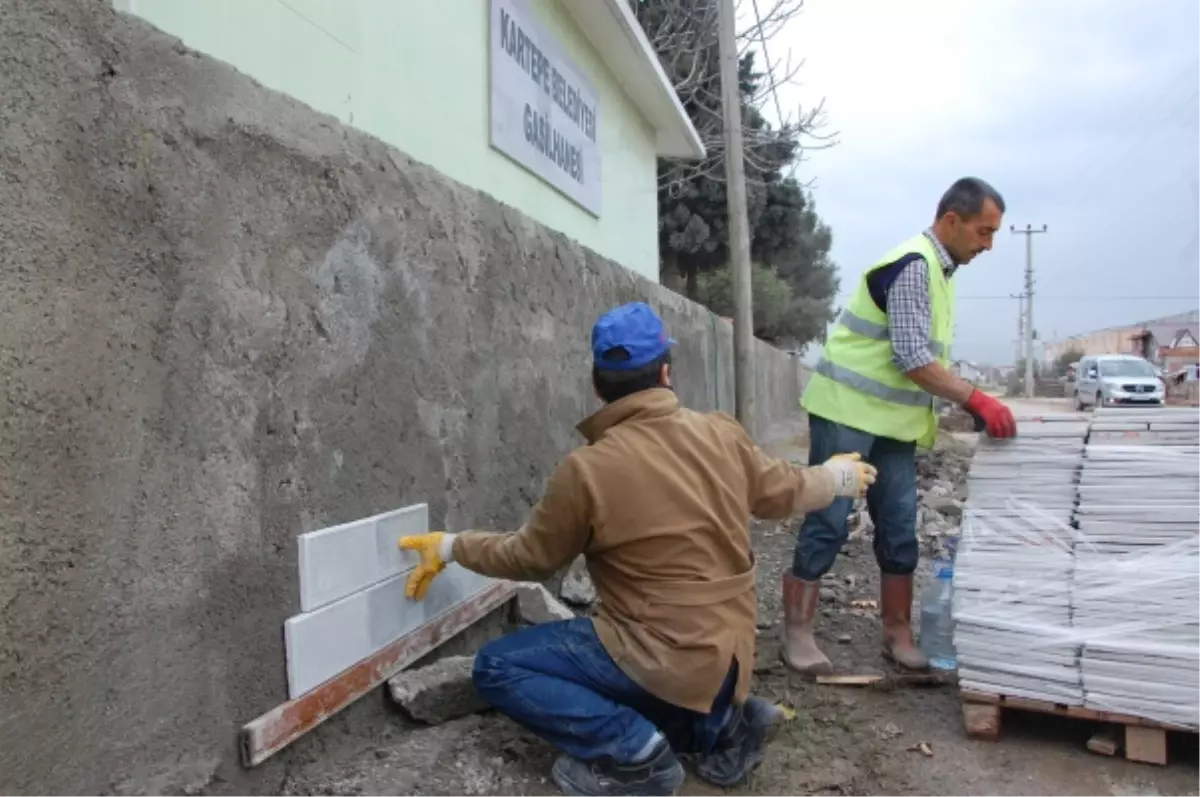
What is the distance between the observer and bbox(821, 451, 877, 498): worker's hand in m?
3.11

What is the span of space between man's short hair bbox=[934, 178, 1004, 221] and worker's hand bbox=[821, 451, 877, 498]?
1.15 meters

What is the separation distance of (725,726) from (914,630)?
200 cm

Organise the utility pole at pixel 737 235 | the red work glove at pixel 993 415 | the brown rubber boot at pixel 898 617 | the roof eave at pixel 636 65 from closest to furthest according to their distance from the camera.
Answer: the red work glove at pixel 993 415
the brown rubber boot at pixel 898 617
the roof eave at pixel 636 65
the utility pole at pixel 737 235

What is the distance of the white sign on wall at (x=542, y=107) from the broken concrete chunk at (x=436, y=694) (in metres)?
2.78

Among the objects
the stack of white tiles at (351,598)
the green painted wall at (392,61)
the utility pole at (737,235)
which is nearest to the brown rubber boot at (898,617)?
the stack of white tiles at (351,598)

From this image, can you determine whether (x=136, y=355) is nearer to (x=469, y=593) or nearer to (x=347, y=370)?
(x=347, y=370)

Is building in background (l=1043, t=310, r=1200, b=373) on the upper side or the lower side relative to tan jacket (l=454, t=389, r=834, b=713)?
upper

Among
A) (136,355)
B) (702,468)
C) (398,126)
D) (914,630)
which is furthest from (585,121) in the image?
(136,355)

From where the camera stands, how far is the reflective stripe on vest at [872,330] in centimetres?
371

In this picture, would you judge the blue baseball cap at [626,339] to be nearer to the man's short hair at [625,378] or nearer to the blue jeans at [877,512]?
the man's short hair at [625,378]

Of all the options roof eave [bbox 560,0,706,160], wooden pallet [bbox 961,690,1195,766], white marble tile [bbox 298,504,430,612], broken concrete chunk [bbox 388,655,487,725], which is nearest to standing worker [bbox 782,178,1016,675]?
wooden pallet [bbox 961,690,1195,766]

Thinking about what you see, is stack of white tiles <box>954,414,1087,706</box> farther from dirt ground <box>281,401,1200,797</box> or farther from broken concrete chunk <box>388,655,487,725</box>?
broken concrete chunk <box>388,655,487,725</box>

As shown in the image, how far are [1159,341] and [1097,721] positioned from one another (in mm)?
55567

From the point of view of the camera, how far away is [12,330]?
1.71m
